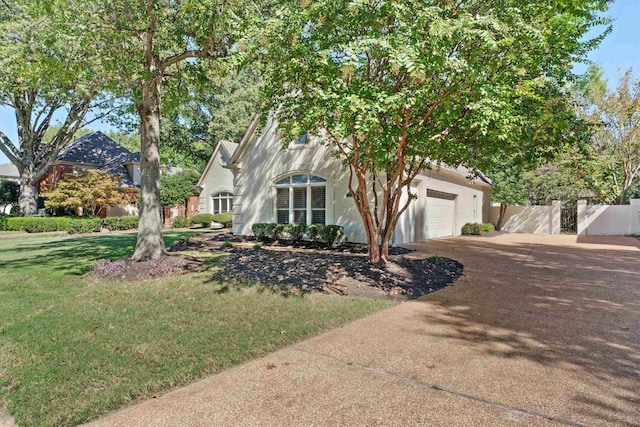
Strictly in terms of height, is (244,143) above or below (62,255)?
above

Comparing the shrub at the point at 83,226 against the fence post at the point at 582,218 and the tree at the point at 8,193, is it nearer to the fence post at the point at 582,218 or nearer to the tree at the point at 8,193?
the tree at the point at 8,193

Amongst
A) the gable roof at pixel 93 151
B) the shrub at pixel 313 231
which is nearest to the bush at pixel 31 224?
the gable roof at pixel 93 151

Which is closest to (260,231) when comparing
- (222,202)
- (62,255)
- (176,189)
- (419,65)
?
(62,255)

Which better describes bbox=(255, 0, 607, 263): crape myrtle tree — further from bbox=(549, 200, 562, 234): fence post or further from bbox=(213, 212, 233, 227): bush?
bbox=(213, 212, 233, 227): bush

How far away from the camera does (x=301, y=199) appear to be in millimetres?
15180

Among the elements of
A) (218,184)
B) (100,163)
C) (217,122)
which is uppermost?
(217,122)

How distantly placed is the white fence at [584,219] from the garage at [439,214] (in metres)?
7.35

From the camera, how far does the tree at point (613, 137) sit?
59.9 feet

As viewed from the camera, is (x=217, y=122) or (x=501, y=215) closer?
(x=501, y=215)

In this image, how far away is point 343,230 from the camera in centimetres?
1373

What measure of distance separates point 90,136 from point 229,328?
32819 mm

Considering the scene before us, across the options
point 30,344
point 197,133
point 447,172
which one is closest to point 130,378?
point 30,344

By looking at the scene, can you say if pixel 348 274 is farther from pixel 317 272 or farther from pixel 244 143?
pixel 244 143

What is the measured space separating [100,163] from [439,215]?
1010 inches
